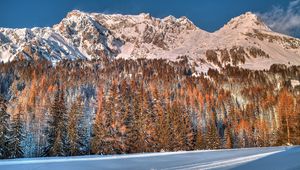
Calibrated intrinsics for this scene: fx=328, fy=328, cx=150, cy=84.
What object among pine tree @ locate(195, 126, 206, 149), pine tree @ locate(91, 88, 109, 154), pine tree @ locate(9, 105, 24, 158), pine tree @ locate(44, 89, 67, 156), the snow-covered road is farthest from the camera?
pine tree @ locate(195, 126, 206, 149)

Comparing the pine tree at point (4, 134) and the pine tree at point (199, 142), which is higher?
the pine tree at point (4, 134)

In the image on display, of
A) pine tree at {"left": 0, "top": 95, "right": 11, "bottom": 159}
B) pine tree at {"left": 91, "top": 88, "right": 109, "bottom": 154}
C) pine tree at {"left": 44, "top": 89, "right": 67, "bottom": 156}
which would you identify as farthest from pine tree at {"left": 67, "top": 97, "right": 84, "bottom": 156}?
pine tree at {"left": 0, "top": 95, "right": 11, "bottom": 159}

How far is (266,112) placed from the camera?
399ft

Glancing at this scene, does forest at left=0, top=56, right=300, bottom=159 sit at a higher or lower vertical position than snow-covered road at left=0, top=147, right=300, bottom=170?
higher

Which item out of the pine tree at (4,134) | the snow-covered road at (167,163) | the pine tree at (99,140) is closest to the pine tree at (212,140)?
the pine tree at (99,140)

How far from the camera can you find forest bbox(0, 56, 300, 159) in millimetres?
48594

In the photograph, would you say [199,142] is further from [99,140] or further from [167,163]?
[167,163]

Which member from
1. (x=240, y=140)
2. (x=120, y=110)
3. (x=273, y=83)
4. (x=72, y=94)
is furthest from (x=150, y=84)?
(x=120, y=110)

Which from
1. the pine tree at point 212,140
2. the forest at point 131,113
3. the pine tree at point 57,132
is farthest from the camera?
the pine tree at point 212,140

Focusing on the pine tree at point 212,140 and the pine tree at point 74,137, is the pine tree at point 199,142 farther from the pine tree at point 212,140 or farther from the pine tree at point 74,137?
the pine tree at point 74,137

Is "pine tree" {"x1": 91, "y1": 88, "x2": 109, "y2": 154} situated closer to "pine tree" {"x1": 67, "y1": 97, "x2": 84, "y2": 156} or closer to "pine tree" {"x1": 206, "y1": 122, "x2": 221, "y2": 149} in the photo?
"pine tree" {"x1": 67, "y1": 97, "x2": 84, "y2": 156}

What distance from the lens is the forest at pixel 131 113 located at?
48594mm

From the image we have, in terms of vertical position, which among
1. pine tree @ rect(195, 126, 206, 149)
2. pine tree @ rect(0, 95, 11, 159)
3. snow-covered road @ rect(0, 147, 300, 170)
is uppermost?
pine tree @ rect(0, 95, 11, 159)

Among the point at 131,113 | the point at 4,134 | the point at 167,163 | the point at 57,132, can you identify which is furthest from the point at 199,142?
the point at 167,163
